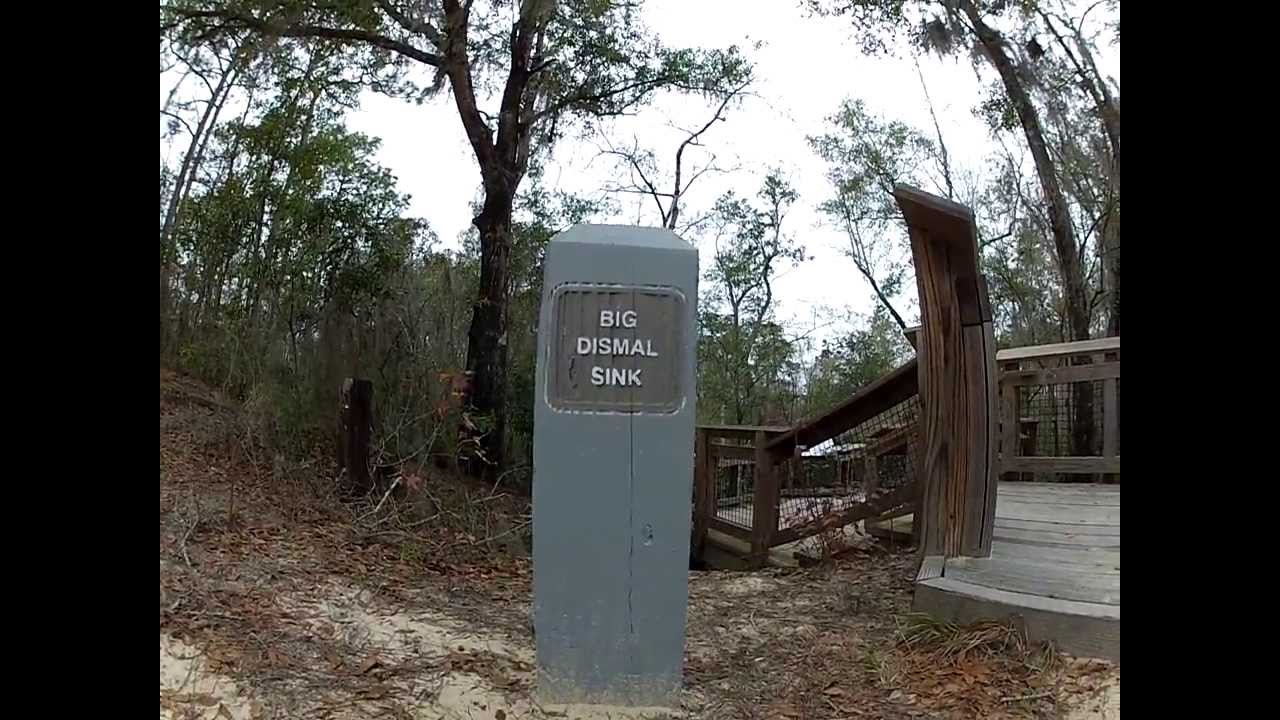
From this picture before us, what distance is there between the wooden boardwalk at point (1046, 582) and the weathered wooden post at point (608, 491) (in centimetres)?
123

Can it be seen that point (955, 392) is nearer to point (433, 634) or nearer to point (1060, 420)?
point (433, 634)

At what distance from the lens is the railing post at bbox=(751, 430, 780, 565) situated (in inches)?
254

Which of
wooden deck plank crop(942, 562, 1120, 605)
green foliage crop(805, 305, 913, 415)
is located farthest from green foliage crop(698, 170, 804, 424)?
wooden deck plank crop(942, 562, 1120, 605)

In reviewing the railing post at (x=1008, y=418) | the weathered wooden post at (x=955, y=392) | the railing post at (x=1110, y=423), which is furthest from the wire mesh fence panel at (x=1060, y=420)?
the weathered wooden post at (x=955, y=392)

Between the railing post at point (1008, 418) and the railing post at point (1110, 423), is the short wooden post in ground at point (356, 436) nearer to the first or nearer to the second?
the railing post at point (1008, 418)

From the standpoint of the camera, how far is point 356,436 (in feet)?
21.1

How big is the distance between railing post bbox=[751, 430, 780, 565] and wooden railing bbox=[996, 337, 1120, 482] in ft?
6.40

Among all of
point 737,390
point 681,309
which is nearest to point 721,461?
point 681,309

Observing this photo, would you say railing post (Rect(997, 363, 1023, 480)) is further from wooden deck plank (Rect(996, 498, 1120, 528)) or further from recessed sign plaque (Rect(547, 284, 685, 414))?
recessed sign plaque (Rect(547, 284, 685, 414))

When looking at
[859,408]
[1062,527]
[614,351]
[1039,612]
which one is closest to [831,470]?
[859,408]

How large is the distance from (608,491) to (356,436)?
11.8 feet
